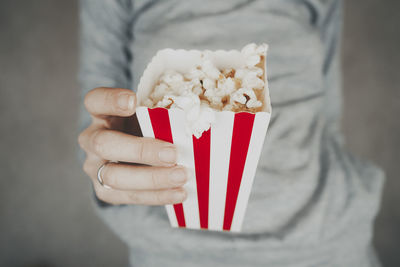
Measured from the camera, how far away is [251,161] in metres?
0.62

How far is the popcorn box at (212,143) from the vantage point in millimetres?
512

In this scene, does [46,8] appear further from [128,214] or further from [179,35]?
[128,214]

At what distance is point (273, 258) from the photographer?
0.92 meters

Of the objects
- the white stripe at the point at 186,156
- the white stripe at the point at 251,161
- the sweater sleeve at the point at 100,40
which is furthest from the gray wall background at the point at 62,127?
the white stripe at the point at 251,161

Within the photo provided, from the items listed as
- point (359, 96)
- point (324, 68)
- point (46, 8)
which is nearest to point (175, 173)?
point (324, 68)

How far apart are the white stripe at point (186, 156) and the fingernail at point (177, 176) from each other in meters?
0.02

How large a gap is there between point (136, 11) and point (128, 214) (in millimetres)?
824

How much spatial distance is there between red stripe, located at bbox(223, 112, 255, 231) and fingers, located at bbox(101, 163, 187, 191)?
13cm

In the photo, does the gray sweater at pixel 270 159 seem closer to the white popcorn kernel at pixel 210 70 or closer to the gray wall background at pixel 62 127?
the white popcorn kernel at pixel 210 70

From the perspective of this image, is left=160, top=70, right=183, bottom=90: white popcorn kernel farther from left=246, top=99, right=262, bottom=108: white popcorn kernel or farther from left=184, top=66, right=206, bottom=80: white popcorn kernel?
left=246, top=99, right=262, bottom=108: white popcorn kernel

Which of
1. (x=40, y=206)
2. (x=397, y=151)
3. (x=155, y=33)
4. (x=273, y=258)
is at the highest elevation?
(x=155, y=33)

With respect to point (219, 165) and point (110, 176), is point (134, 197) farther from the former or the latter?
point (219, 165)

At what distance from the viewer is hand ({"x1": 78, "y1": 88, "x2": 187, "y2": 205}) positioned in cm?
56

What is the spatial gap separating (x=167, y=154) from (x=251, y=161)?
0.22 m
